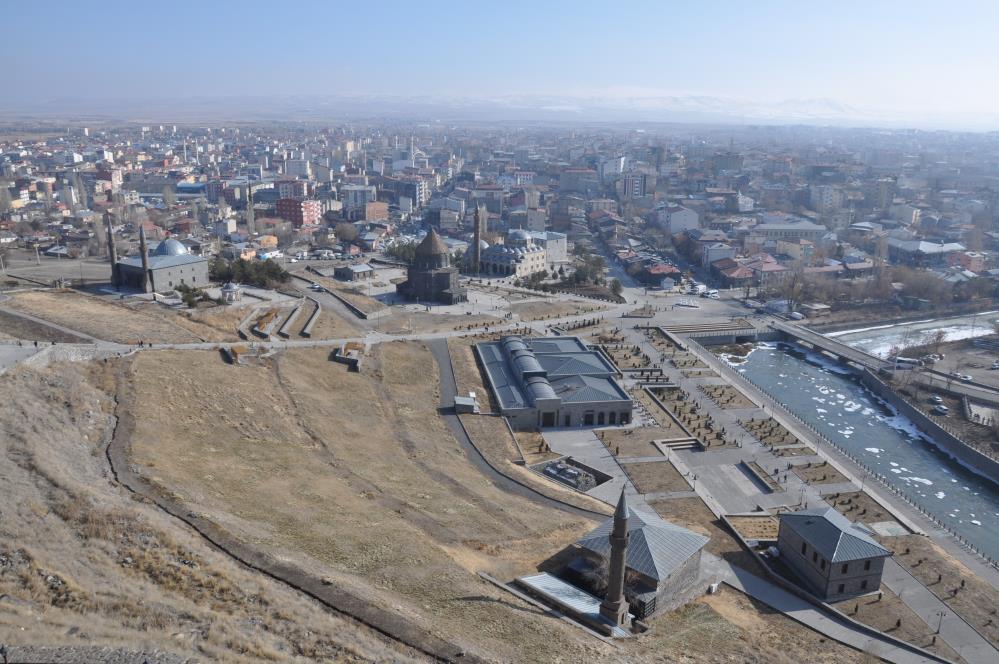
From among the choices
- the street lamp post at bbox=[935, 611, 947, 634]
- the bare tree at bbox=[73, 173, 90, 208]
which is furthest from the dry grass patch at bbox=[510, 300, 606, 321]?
the bare tree at bbox=[73, 173, 90, 208]

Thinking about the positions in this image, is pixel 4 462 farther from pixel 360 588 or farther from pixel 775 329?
pixel 775 329

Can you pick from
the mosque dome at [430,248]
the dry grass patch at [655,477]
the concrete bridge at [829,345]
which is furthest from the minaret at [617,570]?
the mosque dome at [430,248]

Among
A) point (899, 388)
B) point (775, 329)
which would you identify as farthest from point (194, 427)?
point (775, 329)

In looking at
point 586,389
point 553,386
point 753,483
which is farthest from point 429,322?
point 753,483

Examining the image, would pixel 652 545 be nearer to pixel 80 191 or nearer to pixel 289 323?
pixel 289 323

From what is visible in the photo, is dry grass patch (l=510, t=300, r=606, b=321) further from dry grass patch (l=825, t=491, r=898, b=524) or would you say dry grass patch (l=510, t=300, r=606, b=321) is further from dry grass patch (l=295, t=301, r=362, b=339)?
dry grass patch (l=825, t=491, r=898, b=524)
